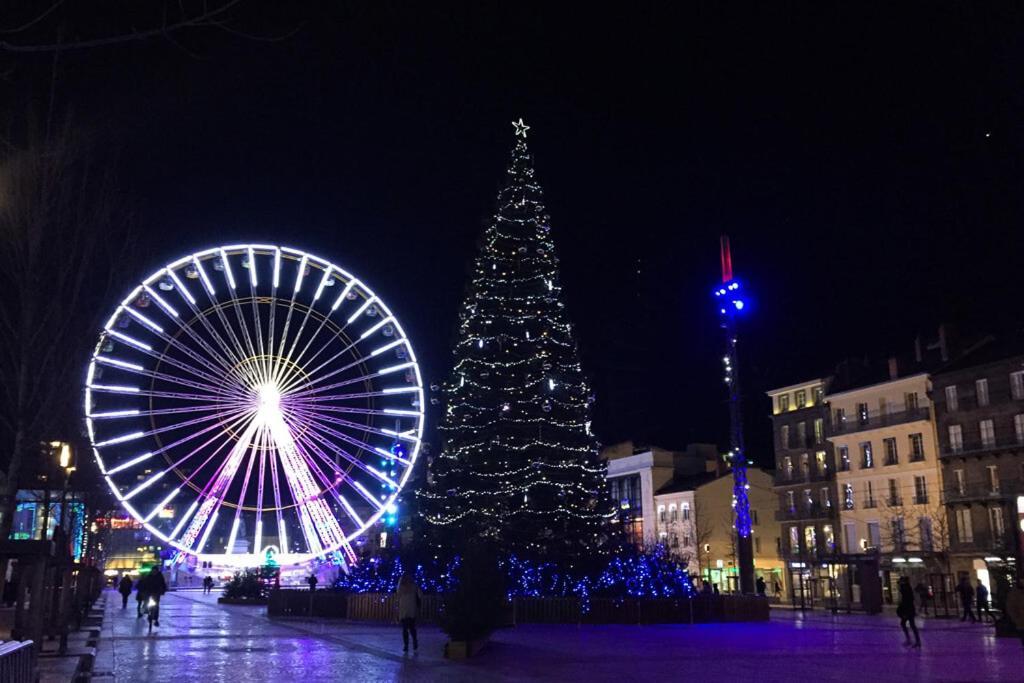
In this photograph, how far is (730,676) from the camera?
14797mm

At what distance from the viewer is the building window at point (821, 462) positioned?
66625 mm

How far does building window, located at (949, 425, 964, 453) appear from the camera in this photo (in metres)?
55.9

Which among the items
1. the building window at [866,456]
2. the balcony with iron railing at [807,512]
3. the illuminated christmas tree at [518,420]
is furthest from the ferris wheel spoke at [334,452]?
the balcony with iron railing at [807,512]

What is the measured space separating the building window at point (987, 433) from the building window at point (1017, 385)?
2.25 meters

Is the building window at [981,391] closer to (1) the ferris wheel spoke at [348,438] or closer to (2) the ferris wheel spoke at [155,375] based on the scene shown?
(1) the ferris wheel spoke at [348,438]

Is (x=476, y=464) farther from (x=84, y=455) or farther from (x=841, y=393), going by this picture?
(x=841, y=393)

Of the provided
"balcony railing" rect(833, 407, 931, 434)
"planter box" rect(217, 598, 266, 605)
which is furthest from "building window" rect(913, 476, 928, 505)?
"planter box" rect(217, 598, 266, 605)

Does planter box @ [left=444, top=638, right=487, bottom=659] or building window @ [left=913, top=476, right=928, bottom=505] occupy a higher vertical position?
building window @ [left=913, top=476, right=928, bottom=505]

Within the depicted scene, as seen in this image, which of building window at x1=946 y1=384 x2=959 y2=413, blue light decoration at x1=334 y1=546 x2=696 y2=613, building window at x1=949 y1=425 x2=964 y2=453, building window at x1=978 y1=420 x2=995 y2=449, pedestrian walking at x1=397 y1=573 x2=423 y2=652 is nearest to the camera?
pedestrian walking at x1=397 y1=573 x2=423 y2=652

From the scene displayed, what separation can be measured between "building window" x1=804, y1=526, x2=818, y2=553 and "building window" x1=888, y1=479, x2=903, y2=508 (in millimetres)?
7189

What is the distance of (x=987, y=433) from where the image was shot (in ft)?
179

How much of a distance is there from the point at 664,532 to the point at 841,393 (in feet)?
72.1

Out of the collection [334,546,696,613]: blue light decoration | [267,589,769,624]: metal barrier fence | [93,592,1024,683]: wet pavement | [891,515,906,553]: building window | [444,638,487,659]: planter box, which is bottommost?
[93,592,1024,683]: wet pavement

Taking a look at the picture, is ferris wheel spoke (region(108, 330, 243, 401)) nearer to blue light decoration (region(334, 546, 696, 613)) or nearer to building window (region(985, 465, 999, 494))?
blue light decoration (region(334, 546, 696, 613))
